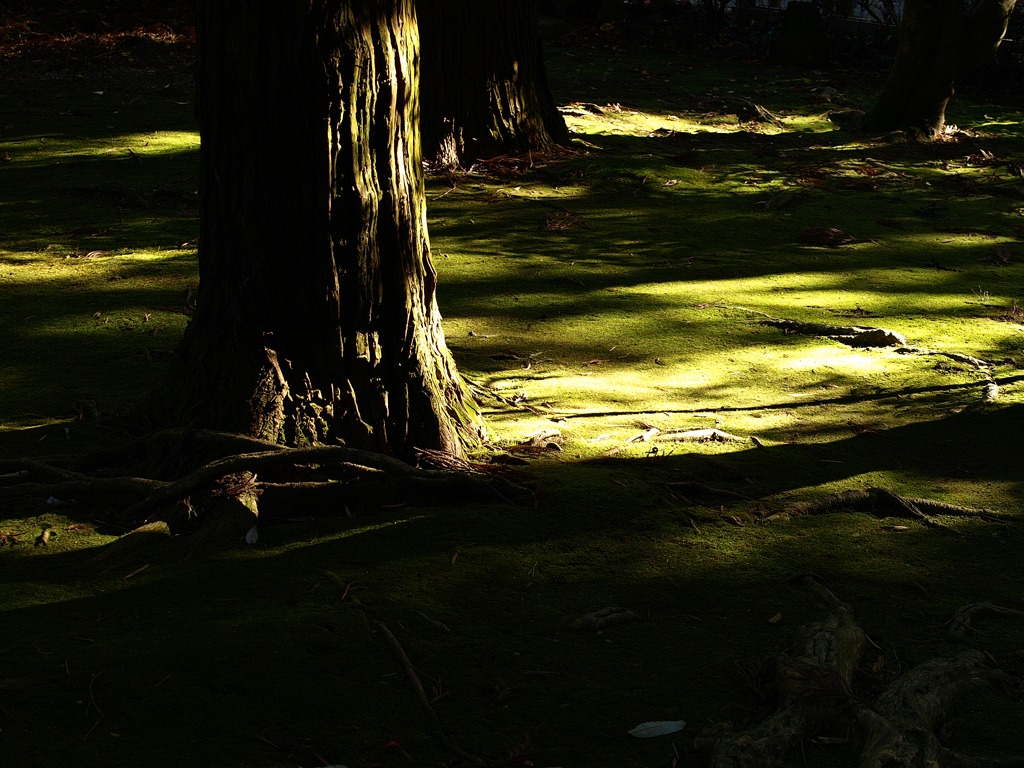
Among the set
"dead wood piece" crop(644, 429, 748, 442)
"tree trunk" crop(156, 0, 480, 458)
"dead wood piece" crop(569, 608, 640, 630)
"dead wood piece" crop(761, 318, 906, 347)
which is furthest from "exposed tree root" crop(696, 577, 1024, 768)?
"dead wood piece" crop(761, 318, 906, 347)

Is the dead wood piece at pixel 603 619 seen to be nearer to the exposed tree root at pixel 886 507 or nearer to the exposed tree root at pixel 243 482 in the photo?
the exposed tree root at pixel 243 482

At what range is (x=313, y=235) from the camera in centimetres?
384

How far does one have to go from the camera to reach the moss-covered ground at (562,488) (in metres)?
2.78

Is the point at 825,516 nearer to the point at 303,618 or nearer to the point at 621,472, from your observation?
the point at 621,472

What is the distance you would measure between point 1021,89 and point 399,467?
1645 centimetres

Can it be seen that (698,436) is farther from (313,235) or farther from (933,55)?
(933,55)

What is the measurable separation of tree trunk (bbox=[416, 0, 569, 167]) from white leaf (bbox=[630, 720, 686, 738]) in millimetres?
7576

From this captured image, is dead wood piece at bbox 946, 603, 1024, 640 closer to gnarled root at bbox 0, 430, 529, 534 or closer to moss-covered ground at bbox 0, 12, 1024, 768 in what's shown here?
moss-covered ground at bbox 0, 12, 1024, 768

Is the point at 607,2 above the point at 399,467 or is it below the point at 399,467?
above

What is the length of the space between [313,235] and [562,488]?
4.55ft

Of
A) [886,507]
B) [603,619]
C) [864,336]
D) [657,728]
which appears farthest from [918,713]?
[864,336]

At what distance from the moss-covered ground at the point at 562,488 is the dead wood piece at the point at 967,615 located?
43 mm

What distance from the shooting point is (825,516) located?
4.20 meters

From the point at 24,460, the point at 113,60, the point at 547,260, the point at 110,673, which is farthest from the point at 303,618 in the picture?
the point at 113,60
